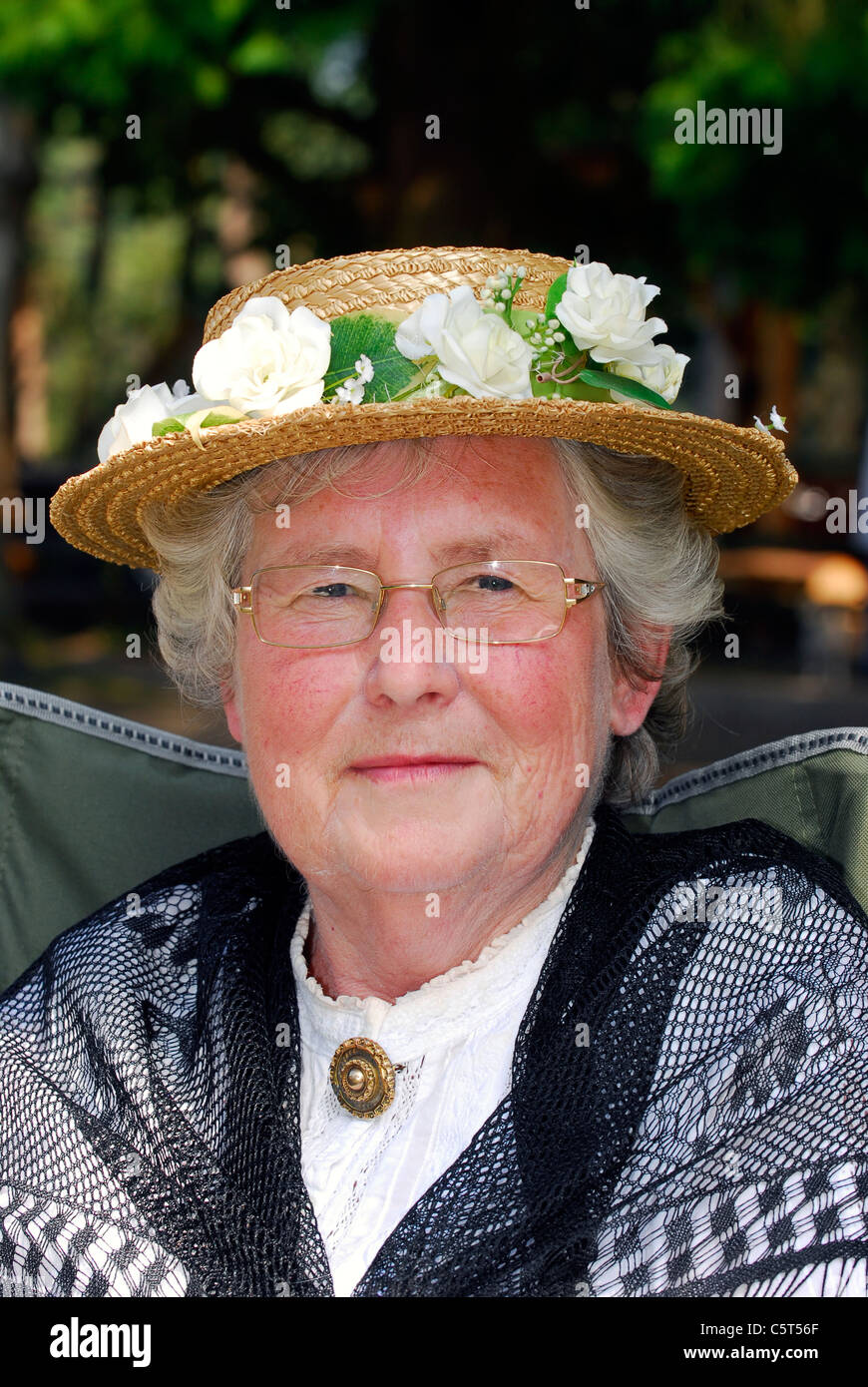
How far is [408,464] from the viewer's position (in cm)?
199

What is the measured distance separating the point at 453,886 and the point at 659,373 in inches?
29.7

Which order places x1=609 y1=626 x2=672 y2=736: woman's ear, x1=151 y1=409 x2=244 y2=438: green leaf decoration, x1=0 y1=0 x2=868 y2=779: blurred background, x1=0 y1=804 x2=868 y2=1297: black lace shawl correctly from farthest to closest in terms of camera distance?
x1=0 y1=0 x2=868 y2=779: blurred background → x1=609 y1=626 x2=672 y2=736: woman's ear → x1=151 y1=409 x2=244 y2=438: green leaf decoration → x1=0 y1=804 x2=868 y2=1297: black lace shawl

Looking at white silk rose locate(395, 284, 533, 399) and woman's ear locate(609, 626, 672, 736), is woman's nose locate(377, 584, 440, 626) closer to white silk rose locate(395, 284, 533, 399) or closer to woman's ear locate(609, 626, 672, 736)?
white silk rose locate(395, 284, 533, 399)

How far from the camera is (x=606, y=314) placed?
6.45 ft

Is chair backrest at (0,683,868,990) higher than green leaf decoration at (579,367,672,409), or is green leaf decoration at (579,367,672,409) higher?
green leaf decoration at (579,367,672,409)

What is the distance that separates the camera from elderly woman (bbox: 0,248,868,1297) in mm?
1810

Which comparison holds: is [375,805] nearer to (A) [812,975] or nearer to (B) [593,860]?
(B) [593,860]

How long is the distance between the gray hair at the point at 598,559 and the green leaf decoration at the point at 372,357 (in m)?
0.08

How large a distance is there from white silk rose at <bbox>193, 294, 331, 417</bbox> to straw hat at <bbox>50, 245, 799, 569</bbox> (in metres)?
0.02

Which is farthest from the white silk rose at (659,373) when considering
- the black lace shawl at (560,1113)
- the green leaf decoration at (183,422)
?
the black lace shawl at (560,1113)

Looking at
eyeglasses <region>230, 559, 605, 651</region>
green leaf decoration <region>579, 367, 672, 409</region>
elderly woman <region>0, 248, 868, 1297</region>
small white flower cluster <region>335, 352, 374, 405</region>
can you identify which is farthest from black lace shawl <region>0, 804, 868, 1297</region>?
small white flower cluster <region>335, 352, 374, 405</region>

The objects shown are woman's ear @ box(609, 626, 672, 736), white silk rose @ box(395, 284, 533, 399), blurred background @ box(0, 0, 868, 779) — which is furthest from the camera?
blurred background @ box(0, 0, 868, 779)

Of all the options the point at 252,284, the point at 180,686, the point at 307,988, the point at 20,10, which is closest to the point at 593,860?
the point at 307,988

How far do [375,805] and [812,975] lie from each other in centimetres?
59
